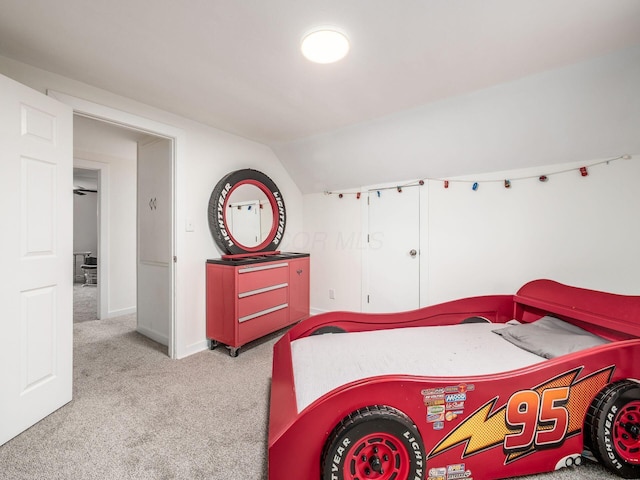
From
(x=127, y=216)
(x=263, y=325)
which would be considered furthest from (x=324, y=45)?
(x=127, y=216)

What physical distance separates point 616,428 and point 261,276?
253 centimetres

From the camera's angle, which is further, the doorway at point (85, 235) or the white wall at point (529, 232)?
the doorway at point (85, 235)

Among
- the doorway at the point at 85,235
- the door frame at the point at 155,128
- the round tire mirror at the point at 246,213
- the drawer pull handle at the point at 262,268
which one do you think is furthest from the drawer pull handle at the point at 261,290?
the doorway at the point at 85,235

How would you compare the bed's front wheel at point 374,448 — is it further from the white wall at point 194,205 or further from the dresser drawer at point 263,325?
the white wall at point 194,205

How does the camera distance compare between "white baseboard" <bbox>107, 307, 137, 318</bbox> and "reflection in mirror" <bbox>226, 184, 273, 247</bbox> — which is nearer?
"reflection in mirror" <bbox>226, 184, 273, 247</bbox>

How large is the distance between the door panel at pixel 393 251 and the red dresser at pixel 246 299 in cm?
102

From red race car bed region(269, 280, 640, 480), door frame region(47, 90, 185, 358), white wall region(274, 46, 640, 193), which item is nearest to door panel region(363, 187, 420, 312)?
white wall region(274, 46, 640, 193)

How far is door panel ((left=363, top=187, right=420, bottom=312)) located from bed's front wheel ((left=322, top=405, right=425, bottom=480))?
7.02 ft

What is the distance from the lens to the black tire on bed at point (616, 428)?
1215 mm

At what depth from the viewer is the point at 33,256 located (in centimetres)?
163

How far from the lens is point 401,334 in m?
1.85

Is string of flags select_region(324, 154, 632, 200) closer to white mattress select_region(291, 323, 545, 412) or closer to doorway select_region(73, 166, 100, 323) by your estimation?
white mattress select_region(291, 323, 545, 412)

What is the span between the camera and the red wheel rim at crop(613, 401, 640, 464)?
48.9 inches

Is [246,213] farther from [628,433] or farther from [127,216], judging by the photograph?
[628,433]
